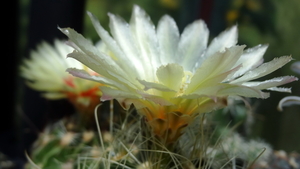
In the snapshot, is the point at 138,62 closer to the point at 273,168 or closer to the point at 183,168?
the point at 183,168

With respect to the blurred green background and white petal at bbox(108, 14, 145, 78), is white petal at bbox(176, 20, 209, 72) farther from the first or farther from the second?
the blurred green background

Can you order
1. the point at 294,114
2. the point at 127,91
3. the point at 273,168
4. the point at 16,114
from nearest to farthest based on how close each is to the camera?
the point at 127,91 < the point at 273,168 < the point at 294,114 < the point at 16,114

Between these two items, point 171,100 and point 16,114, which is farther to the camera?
point 16,114

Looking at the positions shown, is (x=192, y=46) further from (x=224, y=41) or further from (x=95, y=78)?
(x=95, y=78)

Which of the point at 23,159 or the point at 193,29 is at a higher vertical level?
the point at 193,29

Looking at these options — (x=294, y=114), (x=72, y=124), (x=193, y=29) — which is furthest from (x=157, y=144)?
(x=294, y=114)
